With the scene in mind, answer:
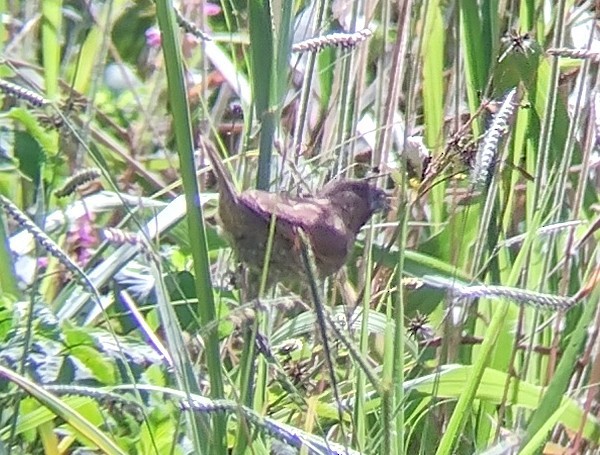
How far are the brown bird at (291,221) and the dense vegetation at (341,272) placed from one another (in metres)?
0.02

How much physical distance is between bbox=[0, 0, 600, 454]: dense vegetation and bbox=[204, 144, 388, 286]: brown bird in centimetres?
2

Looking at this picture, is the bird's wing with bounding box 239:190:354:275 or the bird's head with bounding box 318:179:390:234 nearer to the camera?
the bird's wing with bounding box 239:190:354:275

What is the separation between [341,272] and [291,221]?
22 centimetres

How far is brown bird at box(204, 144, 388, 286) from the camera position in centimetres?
84

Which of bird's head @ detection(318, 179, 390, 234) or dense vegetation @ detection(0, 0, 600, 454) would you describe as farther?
bird's head @ detection(318, 179, 390, 234)

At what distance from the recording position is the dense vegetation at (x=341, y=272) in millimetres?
793

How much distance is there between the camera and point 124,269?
119 cm

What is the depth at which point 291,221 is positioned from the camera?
845mm

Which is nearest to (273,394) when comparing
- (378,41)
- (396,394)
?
(396,394)

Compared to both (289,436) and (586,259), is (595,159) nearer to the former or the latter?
(586,259)

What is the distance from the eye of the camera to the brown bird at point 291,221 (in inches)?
33.2

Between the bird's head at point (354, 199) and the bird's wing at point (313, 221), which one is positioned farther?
the bird's head at point (354, 199)

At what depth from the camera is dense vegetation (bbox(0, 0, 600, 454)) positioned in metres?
0.79

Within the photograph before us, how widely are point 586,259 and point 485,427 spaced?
0.27 metres
